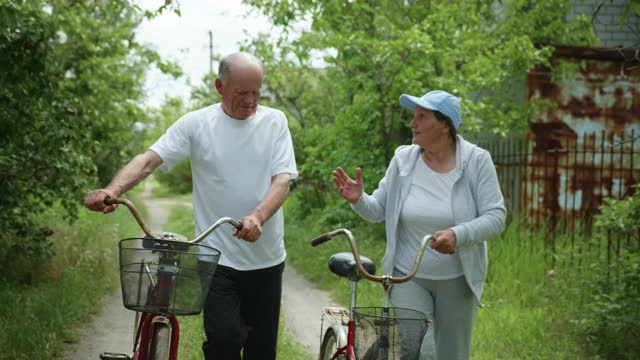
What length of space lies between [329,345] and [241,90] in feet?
5.61

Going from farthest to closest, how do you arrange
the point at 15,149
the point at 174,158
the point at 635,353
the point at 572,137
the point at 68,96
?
the point at 572,137
the point at 68,96
the point at 15,149
the point at 635,353
the point at 174,158

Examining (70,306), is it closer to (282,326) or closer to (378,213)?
(282,326)

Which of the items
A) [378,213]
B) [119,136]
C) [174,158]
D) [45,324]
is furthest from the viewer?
[119,136]

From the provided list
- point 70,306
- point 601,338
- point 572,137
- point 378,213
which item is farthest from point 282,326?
point 572,137

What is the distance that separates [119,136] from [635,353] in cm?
1631

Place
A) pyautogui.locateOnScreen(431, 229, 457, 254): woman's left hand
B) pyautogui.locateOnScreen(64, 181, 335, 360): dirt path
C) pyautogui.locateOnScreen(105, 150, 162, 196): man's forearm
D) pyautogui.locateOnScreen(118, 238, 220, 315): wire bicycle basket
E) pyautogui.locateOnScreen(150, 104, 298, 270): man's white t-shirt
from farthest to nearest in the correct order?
pyautogui.locateOnScreen(64, 181, 335, 360): dirt path < pyautogui.locateOnScreen(150, 104, 298, 270): man's white t-shirt < pyautogui.locateOnScreen(431, 229, 457, 254): woman's left hand < pyautogui.locateOnScreen(105, 150, 162, 196): man's forearm < pyautogui.locateOnScreen(118, 238, 220, 315): wire bicycle basket

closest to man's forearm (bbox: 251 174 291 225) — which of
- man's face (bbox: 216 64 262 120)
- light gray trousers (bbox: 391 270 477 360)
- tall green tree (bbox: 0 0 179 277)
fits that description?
man's face (bbox: 216 64 262 120)

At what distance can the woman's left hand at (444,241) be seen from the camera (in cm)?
396

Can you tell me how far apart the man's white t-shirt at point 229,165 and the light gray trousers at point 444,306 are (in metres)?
0.78

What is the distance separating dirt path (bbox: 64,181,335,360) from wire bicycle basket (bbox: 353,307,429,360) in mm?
3958

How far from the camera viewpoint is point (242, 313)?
177 inches

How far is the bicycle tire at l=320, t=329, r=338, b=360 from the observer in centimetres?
479

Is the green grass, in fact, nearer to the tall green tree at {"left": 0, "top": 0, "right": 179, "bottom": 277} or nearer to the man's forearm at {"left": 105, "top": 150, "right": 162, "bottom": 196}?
the tall green tree at {"left": 0, "top": 0, "right": 179, "bottom": 277}

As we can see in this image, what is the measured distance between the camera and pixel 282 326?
8273 mm
